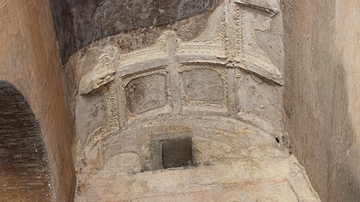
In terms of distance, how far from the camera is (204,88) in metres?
7.07

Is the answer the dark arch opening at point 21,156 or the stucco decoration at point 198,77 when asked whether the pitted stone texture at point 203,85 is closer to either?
the stucco decoration at point 198,77

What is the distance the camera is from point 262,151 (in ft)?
21.0

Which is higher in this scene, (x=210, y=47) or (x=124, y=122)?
(x=210, y=47)

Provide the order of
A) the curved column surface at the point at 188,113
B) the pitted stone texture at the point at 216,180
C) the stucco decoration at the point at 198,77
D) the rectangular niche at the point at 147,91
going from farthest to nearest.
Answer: the rectangular niche at the point at 147,91 < the stucco decoration at the point at 198,77 < the curved column surface at the point at 188,113 < the pitted stone texture at the point at 216,180

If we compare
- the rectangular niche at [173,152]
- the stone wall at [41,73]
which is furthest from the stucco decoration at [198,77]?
the stone wall at [41,73]

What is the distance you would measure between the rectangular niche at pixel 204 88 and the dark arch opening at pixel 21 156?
2819 mm

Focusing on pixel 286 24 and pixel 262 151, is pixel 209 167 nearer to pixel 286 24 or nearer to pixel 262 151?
pixel 262 151

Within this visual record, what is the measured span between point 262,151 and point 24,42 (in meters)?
3.35

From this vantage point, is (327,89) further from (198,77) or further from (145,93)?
(145,93)

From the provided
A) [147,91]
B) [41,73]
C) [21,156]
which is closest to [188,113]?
[147,91]

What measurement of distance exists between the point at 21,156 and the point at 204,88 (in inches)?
125

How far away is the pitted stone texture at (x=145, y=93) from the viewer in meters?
6.86

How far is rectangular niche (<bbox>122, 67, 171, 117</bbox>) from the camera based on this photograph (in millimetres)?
6809

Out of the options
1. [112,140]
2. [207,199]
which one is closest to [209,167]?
[207,199]
